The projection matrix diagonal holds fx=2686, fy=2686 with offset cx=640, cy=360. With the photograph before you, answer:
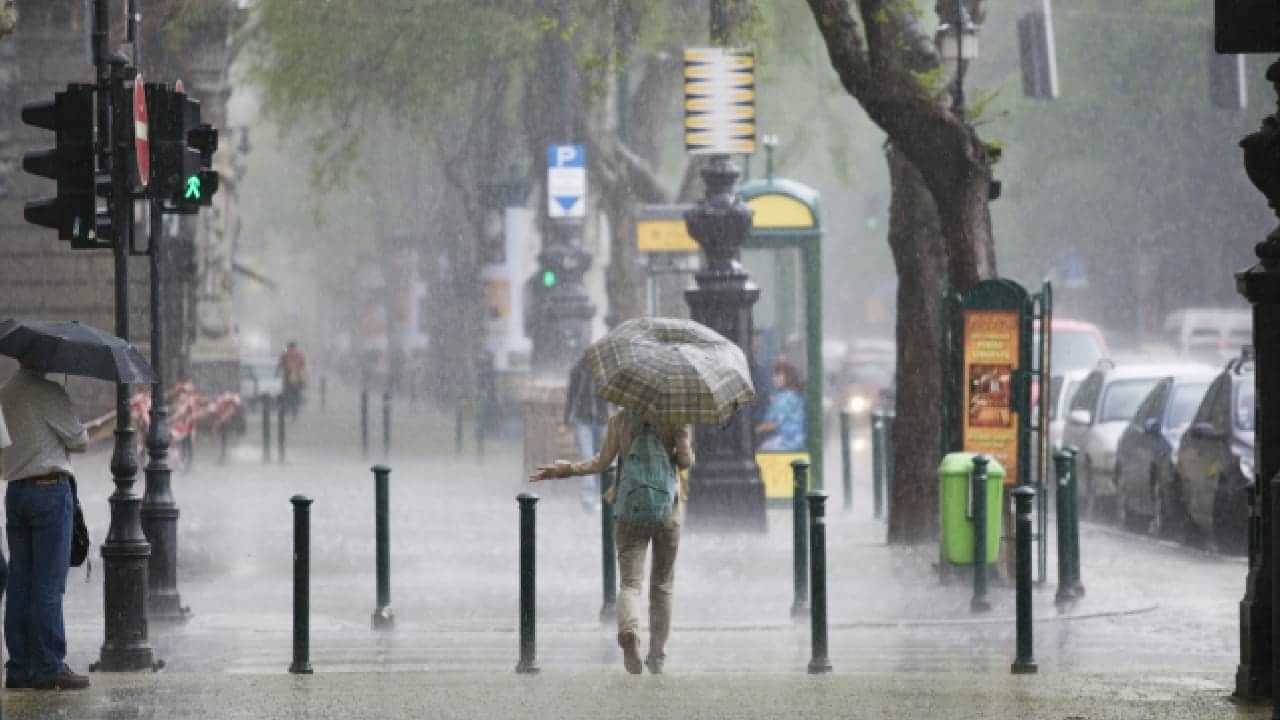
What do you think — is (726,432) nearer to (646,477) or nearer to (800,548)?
(800,548)

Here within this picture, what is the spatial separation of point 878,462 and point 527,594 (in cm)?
1246

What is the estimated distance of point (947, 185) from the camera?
63.2ft

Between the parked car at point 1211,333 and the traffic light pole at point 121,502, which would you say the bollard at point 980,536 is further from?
the parked car at point 1211,333

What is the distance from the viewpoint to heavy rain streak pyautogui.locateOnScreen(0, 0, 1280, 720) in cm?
1203

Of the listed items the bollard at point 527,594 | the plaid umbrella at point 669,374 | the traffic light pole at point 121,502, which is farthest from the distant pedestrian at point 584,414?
the plaid umbrella at point 669,374

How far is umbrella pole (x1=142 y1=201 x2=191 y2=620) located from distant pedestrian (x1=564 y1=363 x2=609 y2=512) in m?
8.48

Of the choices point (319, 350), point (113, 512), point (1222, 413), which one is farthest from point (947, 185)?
point (319, 350)

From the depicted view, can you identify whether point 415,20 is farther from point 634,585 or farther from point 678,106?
→ point 634,585

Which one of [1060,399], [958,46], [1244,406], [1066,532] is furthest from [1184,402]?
[1066,532]

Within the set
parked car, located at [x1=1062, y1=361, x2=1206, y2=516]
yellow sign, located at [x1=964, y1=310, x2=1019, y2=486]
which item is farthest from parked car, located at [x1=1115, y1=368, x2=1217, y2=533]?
yellow sign, located at [x1=964, y1=310, x2=1019, y2=486]

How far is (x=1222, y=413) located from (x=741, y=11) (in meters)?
5.28

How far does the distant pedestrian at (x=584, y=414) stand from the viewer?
80.8 ft

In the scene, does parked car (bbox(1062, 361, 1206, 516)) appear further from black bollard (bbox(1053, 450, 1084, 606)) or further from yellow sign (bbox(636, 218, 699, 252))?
black bollard (bbox(1053, 450, 1084, 606))

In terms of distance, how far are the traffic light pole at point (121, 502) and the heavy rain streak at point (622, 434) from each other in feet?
0.09
